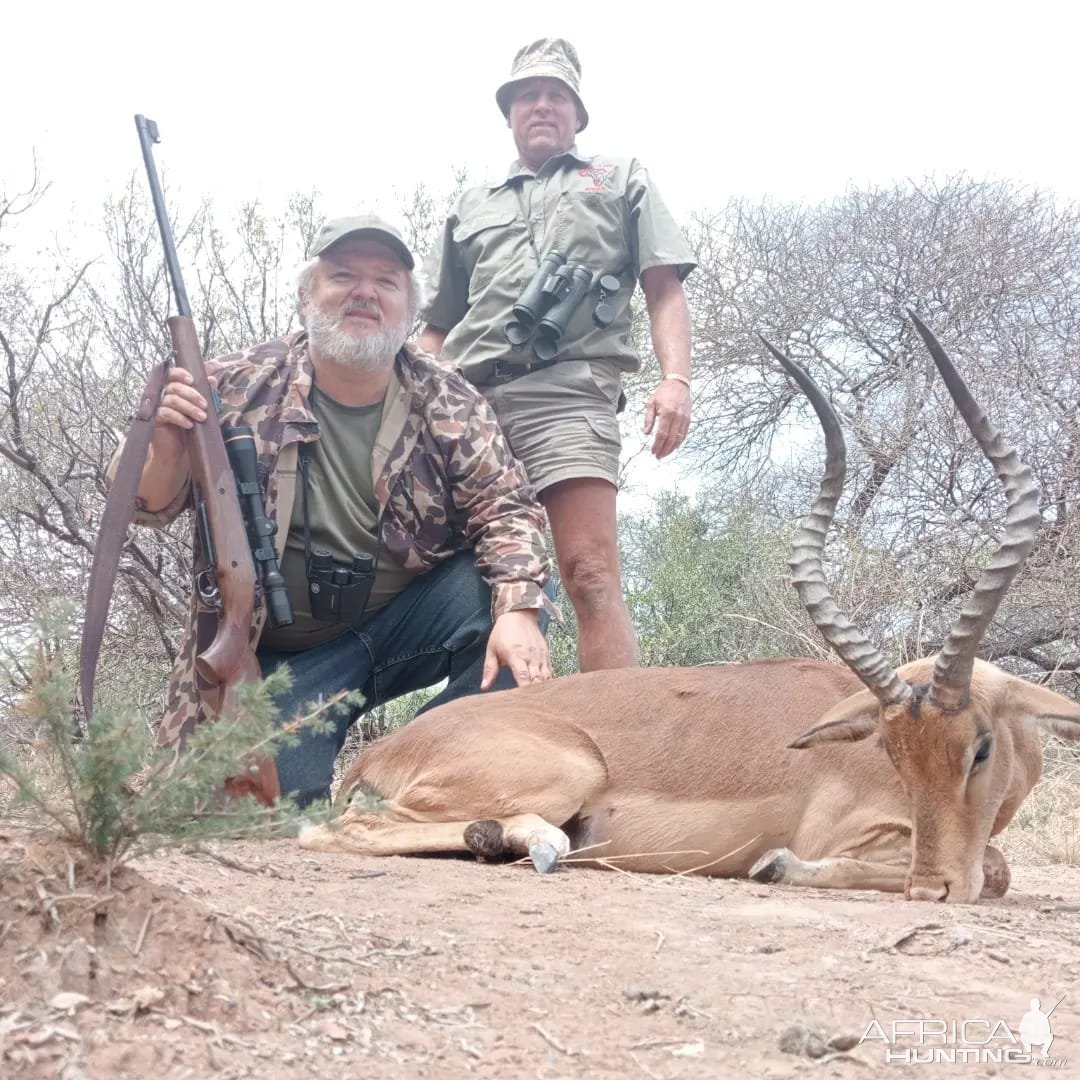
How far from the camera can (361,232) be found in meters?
5.62

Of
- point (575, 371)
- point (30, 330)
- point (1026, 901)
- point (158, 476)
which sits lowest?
point (1026, 901)

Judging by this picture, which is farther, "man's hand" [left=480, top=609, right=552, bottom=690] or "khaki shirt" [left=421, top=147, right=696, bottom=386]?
"khaki shirt" [left=421, top=147, right=696, bottom=386]

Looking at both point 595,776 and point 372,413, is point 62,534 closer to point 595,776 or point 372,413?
point 372,413

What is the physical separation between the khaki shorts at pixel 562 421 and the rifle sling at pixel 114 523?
176 centimetres

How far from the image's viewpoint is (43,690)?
2.39 metres

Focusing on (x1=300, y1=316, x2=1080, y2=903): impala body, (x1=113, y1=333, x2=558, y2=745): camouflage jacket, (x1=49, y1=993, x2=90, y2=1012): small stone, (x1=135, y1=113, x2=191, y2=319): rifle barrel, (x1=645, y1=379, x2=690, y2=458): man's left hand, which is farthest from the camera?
(x1=645, y1=379, x2=690, y2=458): man's left hand

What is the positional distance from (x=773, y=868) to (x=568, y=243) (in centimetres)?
315

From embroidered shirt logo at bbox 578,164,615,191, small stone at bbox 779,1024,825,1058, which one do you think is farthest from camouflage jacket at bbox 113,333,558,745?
small stone at bbox 779,1024,825,1058

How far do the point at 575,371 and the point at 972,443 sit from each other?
21.2ft

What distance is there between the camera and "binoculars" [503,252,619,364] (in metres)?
A: 5.84

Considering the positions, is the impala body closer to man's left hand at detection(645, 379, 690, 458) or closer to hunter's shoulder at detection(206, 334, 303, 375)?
man's left hand at detection(645, 379, 690, 458)

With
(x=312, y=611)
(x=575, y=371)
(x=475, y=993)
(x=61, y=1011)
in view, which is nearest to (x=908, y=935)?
(x=475, y=993)

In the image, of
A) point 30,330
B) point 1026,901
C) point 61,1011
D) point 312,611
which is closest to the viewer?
point 61,1011

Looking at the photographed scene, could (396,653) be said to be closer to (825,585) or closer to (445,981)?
(825,585)
